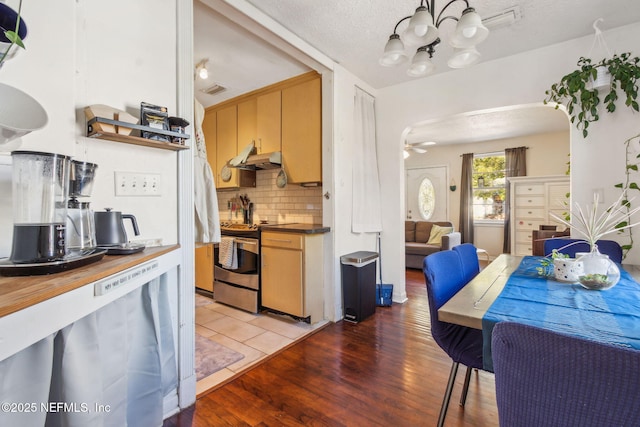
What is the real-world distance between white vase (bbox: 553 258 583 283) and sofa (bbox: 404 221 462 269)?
3.60m

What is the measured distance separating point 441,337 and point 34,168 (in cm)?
178

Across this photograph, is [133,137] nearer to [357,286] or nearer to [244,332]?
[244,332]

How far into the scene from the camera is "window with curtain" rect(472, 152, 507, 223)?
6.53 m

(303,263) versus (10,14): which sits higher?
(10,14)

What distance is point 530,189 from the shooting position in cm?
570

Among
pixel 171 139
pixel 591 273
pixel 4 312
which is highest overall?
pixel 171 139

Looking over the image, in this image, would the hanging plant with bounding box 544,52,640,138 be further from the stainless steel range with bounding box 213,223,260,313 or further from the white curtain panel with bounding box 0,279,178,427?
the white curtain panel with bounding box 0,279,178,427

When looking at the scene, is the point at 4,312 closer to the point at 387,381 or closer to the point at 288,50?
the point at 387,381

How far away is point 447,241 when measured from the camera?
5012mm

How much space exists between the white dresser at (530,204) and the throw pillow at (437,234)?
144 centimetres

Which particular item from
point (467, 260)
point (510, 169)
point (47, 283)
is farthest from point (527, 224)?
point (47, 283)

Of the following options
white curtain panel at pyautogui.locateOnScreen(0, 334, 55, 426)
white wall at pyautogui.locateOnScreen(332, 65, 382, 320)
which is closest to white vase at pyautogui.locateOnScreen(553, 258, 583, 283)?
white wall at pyautogui.locateOnScreen(332, 65, 382, 320)

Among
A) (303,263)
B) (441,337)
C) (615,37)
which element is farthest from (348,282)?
(615,37)

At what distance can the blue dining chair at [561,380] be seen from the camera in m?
0.58
